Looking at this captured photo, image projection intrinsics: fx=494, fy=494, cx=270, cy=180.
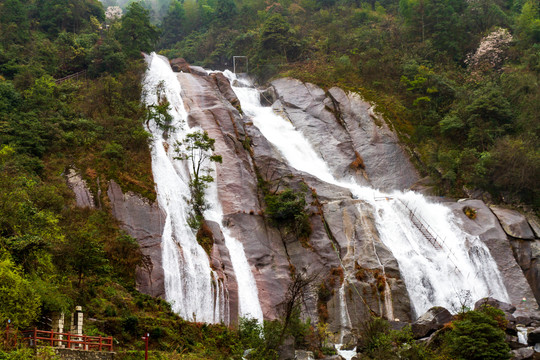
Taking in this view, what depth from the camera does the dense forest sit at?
67.2 ft

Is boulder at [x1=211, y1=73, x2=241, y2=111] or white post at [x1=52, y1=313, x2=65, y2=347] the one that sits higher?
boulder at [x1=211, y1=73, x2=241, y2=111]

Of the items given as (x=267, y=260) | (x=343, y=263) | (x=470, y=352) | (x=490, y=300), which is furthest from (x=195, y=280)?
(x=490, y=300)

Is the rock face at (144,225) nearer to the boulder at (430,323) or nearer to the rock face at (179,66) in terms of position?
the boulder at (430,323)

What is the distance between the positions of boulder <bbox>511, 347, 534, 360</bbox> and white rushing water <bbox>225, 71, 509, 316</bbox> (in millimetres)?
3980

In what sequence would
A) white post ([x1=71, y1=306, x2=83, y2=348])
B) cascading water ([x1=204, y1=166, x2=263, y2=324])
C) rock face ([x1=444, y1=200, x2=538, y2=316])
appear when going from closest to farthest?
white post ([x1=71, y1=306, x2=83, y2=348]) < cascading water ([x1=204, y1=166, x2=263, y2=324]) < rock face ([x1=444, y1=200, x2=538, y2=316])

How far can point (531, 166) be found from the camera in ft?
116

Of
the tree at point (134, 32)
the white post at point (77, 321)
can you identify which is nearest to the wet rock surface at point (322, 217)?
the tree at point (134, 32)

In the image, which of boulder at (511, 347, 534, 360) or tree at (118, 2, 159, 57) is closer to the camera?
boulder at (511, 347, 534, 360)

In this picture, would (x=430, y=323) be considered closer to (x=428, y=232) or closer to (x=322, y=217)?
(x=428, y=232)

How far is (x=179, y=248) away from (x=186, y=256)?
24.4 inches

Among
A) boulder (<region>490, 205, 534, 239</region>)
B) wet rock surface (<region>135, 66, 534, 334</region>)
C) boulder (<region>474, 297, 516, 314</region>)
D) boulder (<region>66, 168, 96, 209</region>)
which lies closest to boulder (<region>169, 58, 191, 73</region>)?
wet rock surface (<region>135, 66, 534, 334</region>)

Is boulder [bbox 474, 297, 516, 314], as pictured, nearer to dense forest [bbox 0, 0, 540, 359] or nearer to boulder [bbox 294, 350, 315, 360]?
dense forest [bbox 0, 0, 540, 359]

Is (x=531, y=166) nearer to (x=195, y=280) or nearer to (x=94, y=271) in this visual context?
(x=195, y=280)

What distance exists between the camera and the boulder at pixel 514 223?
32875mm
